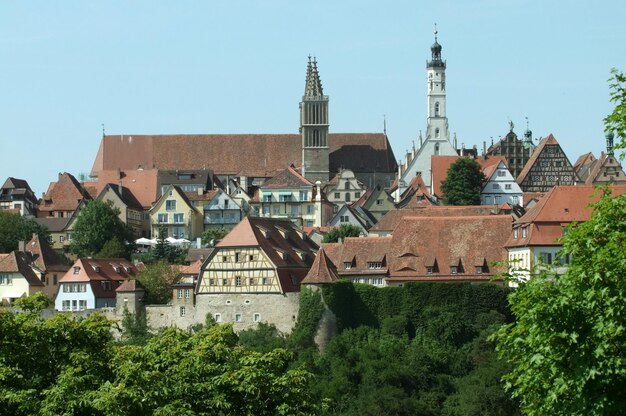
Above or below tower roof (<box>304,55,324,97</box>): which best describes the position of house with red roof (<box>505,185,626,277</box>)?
below

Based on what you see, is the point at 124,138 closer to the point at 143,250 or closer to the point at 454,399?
the point at 143,250

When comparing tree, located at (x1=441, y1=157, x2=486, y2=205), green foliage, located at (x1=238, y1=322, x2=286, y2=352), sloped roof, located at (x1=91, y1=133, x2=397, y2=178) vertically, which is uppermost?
sloped roof, located at (x1=91, y1=133, x2=397, y2=178)

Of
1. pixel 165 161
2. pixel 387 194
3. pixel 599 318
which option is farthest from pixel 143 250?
pixel 599 318

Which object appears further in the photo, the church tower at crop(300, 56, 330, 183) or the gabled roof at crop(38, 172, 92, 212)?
the church tower at crop(300, 56, 330, 183)

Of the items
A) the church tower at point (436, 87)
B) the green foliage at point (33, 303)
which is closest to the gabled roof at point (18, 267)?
the church tower at point (436, 87)

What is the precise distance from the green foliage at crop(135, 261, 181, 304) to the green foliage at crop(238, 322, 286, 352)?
1017cm

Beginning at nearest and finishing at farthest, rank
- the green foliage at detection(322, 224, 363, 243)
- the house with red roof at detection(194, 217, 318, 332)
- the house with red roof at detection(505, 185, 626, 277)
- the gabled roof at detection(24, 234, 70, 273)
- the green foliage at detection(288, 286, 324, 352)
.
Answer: the house with red roof at detection(505, 185, 626, 277) < the green foliage at detection(288, 286, 324, 352) < the house with red roof at detection(194, 217, 318, 332) < the gabled roof at detection(24, 234, 70, 273) < the green foliage at detection(322, 224, 363, 243)

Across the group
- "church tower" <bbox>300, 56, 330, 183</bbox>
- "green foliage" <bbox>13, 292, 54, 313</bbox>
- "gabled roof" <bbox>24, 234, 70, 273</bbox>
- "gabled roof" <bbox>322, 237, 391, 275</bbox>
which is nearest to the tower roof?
"church tower" <bbox>300, 56, 330, 183</bbox>

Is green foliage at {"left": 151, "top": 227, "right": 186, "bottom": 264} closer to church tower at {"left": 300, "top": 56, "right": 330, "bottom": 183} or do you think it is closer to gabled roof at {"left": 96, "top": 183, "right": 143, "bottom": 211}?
gabled roof at {"left": 96, "top": 183, "right": 143, "bottom": 211}

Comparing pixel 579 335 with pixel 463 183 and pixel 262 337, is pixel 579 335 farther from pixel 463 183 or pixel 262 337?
pixel 463 183

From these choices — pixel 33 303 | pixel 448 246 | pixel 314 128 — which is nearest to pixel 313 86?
pixel 314 128

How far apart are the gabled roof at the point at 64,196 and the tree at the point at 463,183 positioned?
28907mm

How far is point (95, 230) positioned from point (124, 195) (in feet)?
46.9

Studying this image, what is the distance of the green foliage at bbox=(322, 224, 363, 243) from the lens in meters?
112
